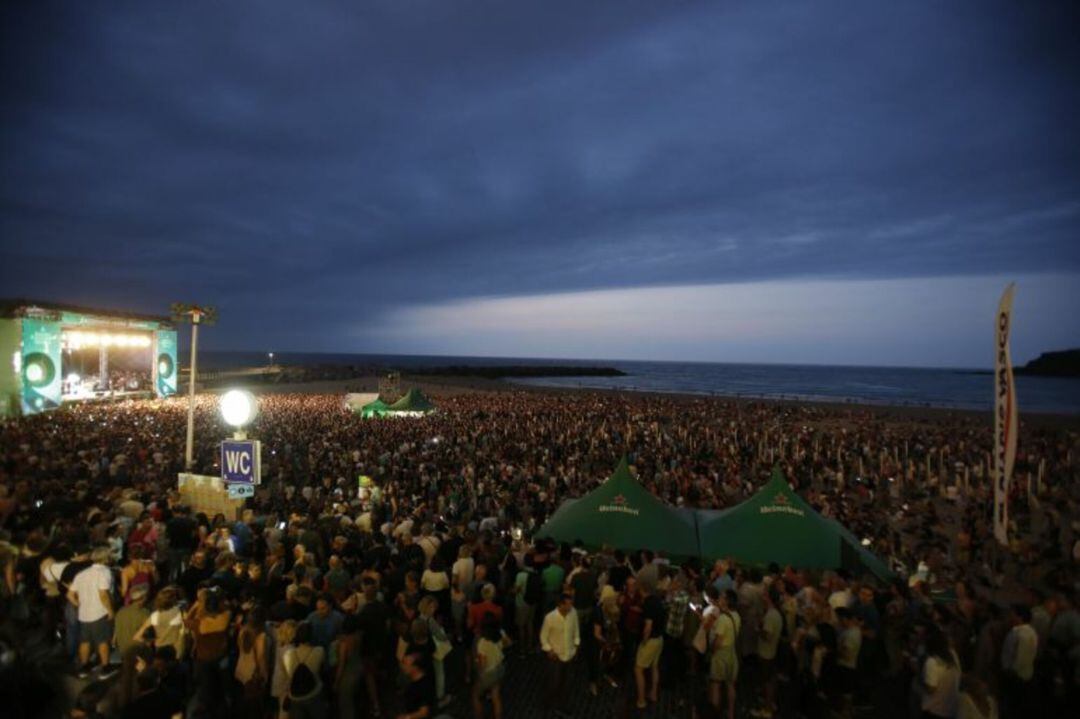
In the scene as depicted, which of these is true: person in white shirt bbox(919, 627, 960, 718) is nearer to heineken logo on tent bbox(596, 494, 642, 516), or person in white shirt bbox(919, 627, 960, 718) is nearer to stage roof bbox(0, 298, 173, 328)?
heineken logo on tent bbox(596, 494, 642, 516)

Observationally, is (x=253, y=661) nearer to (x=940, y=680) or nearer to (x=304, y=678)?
(x=304, y=678)

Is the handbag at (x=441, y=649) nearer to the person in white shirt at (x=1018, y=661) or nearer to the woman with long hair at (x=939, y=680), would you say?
the woman with long hair at (x=939, y=680)

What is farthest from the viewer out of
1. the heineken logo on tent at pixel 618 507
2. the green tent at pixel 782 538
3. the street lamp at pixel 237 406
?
the street lamp at pixel 237 406

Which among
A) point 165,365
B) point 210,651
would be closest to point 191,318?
point 210,651

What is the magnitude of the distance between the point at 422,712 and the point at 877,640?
14.0ft

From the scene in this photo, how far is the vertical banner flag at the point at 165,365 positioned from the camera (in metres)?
37.0

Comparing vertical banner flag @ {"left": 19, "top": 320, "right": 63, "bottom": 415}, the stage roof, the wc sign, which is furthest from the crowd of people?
vertical banner flag @ {"left": 19, "top": 320, "right": 63, "bottom": 415}

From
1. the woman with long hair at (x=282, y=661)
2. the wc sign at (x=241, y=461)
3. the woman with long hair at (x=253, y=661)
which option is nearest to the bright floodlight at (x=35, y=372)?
the wc sign at (x=241, y=461)

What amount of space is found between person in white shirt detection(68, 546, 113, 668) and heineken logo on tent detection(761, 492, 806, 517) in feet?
25.6

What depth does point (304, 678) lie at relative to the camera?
423 cm

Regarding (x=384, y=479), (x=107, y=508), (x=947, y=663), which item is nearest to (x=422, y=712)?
(x=947, y=663)

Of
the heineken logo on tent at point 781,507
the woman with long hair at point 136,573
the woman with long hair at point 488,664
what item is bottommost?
the woman with long hair at point 488,664

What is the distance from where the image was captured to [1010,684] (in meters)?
4.95

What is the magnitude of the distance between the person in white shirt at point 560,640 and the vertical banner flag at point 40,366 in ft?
104
